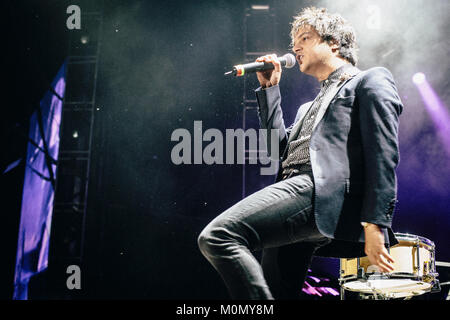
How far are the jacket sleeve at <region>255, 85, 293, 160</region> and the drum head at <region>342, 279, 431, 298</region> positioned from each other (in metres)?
1.68

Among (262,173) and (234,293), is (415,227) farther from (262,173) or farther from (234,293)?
(234,293)

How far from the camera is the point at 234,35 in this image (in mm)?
4719

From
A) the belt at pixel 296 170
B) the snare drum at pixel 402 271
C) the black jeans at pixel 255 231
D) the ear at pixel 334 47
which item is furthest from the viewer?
the snare drum at pixel 402 271

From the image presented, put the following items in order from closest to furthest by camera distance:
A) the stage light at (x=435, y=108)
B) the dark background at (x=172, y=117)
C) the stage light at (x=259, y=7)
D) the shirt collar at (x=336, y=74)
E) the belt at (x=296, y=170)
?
the belt at (x=296, y=170) < the shirt collar at (x=336, y=74) < the dark background at (x=172, y=117) < the stage light at (x=435, y=108) < the stage light at (x=259, y=7)

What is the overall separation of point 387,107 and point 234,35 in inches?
140

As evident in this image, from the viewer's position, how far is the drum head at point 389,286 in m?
3.09

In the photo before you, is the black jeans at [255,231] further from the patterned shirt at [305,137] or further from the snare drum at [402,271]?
the snare drum at [402,271]

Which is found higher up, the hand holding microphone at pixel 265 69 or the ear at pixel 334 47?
the ear at pixel 334 47

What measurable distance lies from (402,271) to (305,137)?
6.23 feet

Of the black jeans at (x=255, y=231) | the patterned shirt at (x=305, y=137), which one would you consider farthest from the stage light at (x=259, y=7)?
the black jeans at (x=255, y=231)

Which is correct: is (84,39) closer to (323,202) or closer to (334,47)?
(334,47)

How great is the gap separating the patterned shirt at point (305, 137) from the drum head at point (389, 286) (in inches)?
71.2
